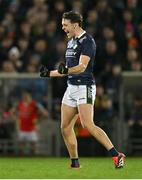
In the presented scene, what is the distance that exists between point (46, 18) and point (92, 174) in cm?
995

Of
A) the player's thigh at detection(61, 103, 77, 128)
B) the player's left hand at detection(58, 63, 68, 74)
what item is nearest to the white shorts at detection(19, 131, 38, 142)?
the player's thigh at detection(61, 103, 77, 128)

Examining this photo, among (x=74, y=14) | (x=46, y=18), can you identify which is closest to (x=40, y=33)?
(x=46, y=18)

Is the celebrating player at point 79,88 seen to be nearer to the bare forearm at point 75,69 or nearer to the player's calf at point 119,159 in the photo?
the player's calf at point 119,159

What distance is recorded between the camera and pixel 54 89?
19.5 m

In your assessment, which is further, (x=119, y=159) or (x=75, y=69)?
(x=119, y=159)

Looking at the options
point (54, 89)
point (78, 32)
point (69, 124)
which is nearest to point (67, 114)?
point (69, 124)

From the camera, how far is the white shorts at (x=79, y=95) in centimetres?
1204

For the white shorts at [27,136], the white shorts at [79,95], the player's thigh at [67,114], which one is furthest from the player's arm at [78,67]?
the white shorts at [27,136]

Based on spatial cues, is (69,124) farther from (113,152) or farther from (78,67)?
(78,67)

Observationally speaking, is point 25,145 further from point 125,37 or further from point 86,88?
point 86,88

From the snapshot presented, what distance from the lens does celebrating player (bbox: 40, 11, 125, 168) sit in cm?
1189

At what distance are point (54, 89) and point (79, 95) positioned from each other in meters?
7.42

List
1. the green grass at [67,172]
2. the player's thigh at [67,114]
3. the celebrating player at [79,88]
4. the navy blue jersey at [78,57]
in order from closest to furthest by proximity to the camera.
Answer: the green grass at [67,172] → the celebrating player at [79,88] → the navy blue jersey at [78,57] → the player's thigh at [67,114]

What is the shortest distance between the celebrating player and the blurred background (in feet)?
21.7
